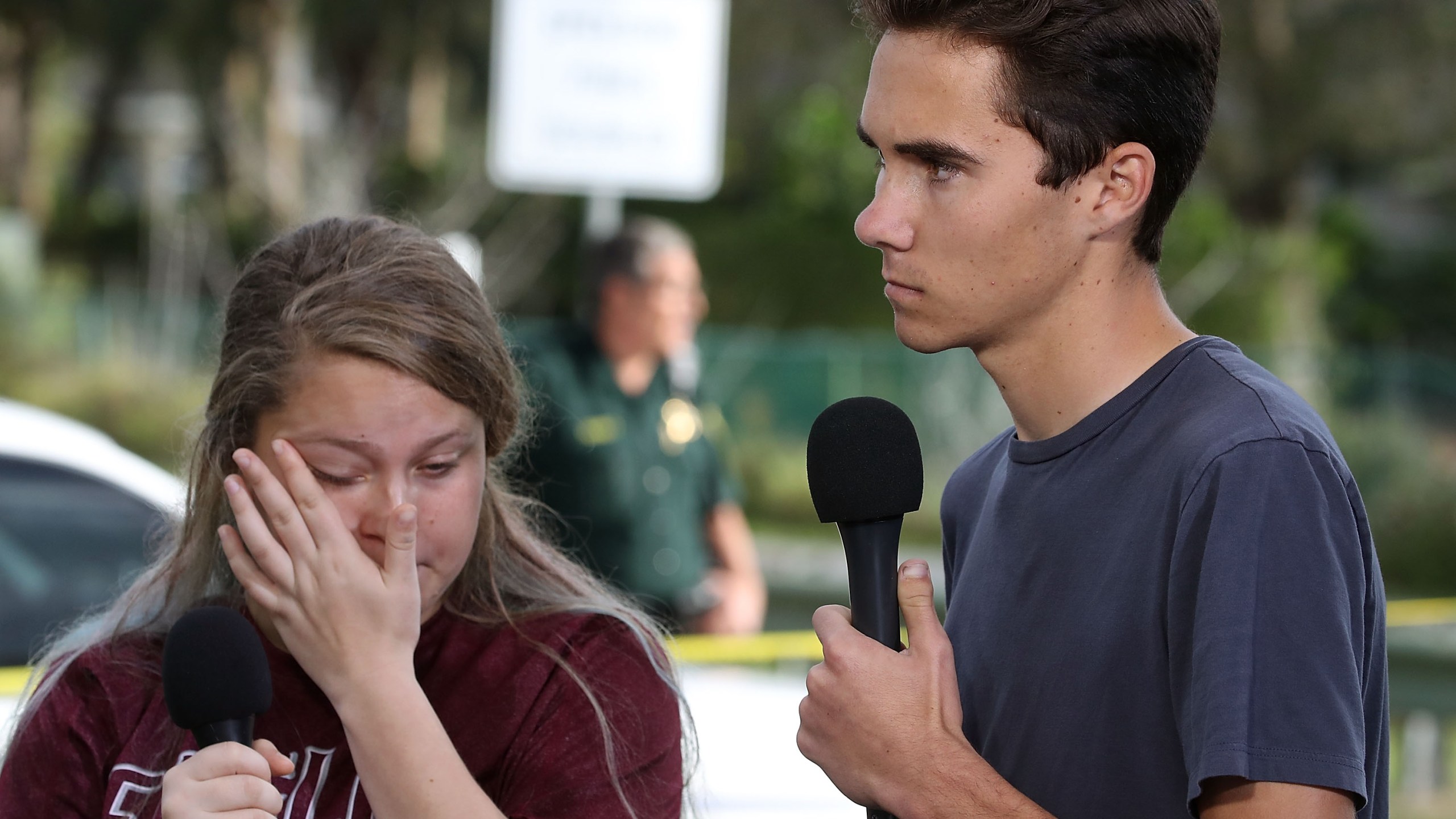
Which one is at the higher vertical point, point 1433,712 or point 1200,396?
point 1200,396

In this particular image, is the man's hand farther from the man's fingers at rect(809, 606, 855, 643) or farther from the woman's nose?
the woman's nose

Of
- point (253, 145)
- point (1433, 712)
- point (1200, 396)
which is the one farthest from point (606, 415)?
point (253, 145)

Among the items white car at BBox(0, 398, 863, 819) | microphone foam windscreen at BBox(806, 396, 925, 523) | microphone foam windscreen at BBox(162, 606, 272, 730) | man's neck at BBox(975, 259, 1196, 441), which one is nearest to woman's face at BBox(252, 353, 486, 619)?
microphone foam windscreen at BBox(162, 606, 272, 730)

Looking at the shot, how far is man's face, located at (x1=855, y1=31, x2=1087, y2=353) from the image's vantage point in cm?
176

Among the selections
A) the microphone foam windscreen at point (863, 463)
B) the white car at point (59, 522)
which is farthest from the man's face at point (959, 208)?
the white car at point (59, 522)

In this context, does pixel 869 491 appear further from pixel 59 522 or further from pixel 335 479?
pixel 59 522

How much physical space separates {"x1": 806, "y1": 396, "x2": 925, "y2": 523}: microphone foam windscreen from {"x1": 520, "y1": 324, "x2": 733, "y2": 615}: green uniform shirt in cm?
288

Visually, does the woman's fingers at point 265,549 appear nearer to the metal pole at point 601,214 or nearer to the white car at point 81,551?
the white car at point 81,551

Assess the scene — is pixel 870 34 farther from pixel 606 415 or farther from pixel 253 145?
pixel 253 145

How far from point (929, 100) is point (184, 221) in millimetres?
23619

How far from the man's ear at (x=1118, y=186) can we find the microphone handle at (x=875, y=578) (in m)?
0.42

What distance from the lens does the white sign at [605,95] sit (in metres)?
5.77

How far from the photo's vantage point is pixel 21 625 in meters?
3.87

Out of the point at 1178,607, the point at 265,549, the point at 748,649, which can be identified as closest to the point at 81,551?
the point at 748,649
